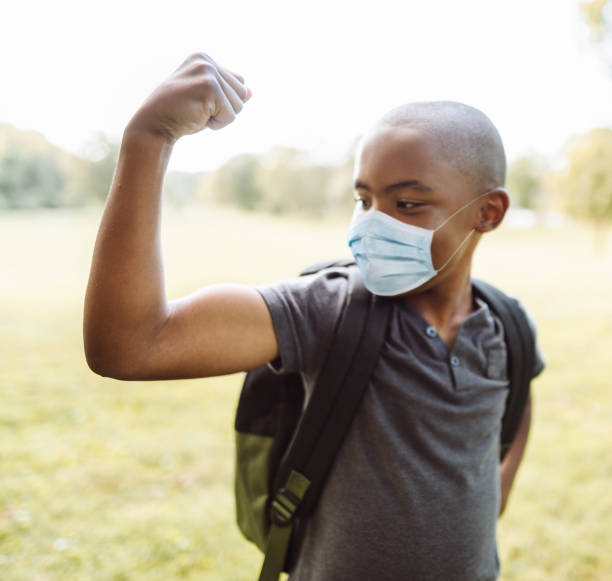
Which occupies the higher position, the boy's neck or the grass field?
the boy's neck

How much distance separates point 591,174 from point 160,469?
25.4 ft

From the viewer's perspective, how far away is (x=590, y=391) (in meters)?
5.70

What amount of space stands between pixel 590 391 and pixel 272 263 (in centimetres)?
1129

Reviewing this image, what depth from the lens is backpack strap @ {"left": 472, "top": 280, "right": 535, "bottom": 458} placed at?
157 centimetres

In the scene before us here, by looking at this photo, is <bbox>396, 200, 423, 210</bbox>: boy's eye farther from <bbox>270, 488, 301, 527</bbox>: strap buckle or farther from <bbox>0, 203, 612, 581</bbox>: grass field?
<bbox>0, 203, 612, 581</bbox>: grass field

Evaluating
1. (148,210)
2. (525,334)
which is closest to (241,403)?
(148,210)

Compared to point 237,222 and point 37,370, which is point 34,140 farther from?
point 237,222

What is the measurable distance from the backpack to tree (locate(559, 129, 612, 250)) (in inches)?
220

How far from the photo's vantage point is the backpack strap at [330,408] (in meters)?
1.29

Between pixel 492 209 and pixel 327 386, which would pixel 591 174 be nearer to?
pixel 492 209

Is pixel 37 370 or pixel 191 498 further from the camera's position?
pixel 37 370

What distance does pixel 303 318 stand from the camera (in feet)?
4.17

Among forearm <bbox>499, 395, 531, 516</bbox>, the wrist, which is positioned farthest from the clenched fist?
forearm <bbox>499, 395, 531, 516</bbox>

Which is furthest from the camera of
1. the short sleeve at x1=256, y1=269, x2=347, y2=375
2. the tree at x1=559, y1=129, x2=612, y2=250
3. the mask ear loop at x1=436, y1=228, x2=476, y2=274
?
the tree at x1=559, y1=129, x2=612, y2=250
